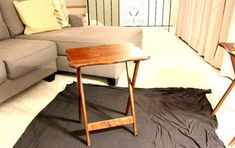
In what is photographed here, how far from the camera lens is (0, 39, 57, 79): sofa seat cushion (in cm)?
176

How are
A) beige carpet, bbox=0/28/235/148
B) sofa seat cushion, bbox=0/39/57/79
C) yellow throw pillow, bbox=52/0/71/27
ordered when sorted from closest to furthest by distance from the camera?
beige carpet, bbox=0/28/235/148 < sofa seat cushion, bbox=0/39/57/79 < yellow throw pillow, bbox=52/0/71/27

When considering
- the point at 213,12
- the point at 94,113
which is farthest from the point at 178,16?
the point at 94,113

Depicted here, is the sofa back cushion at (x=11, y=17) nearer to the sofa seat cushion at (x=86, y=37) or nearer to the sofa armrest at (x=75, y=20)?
the sofa seat cushion at (x=86, y=37)

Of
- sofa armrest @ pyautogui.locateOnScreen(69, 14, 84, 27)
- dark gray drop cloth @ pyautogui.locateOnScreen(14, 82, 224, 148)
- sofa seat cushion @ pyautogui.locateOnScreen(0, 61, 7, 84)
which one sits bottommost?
dark gray drop cloth @ pyautogui.locateOnScreen(14, 82, 224, 148)

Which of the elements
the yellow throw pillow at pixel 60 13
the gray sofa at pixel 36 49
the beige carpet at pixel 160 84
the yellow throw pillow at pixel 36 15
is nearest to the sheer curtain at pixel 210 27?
the beige carpet at pixel 160 84

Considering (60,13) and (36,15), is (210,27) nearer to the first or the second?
(60,13)

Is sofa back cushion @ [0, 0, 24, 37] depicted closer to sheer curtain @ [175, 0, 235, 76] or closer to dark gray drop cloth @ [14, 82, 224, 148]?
dark gray drop cloth @ [14, 82, 224, 148]

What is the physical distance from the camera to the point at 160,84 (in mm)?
2238

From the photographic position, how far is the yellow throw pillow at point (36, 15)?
2385mm

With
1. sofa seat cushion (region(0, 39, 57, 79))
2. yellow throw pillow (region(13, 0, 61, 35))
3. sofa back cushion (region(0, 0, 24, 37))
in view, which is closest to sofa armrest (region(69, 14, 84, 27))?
yellow throw pillow (region(13, 0, 61, 35))

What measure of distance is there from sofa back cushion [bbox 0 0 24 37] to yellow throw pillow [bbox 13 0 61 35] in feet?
0.17

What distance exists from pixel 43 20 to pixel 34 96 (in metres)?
0.92

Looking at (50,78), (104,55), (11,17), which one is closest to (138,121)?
(104,55)

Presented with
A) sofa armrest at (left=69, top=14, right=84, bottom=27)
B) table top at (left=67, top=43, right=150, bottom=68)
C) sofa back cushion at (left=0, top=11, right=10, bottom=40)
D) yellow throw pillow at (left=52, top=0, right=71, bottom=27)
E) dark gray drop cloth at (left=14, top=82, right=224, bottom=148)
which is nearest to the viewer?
table top at (left=67, top=43, right=150, bottom=68)
